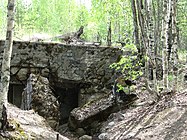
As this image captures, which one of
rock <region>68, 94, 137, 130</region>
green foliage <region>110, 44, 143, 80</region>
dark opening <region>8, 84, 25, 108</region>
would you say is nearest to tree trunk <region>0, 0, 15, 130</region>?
green foliage <region>110, 44, 143, 80</region>

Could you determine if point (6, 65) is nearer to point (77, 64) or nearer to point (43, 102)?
point (43, 102)

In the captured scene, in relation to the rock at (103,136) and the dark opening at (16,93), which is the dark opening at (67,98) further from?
the rock at (103,136)

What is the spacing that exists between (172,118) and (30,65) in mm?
6620

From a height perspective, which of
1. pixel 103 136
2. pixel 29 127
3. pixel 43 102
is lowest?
pixel 103 136

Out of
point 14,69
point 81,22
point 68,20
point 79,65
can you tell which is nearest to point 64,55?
point 79,65

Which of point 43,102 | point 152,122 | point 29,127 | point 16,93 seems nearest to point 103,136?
point 152,122

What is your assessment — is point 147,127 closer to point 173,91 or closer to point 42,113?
point 173,91

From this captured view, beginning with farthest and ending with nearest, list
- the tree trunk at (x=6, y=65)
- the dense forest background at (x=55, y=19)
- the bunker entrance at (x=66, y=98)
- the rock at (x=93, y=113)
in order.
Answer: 1. the dense forest background at (x=55, y=19)
2. the bunker entrance at (x=66, y=98)
3. the rock at (x=93, y=113)
4. the tree trunk at (x=6, y=65)

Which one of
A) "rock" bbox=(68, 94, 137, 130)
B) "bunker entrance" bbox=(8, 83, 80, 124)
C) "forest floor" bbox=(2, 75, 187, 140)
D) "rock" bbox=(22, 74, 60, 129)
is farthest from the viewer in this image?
"bunker entrance" bbox=(8, 83, 80, 124)

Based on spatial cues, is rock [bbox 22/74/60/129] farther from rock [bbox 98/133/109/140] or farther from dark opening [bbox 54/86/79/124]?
dark opening [bbox 54/86/79/124]

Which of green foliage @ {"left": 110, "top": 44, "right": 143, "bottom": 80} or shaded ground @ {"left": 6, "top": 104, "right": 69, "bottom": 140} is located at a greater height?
green foliage @ {"left": 110, "top": 44, "right": 143, "bottom": 80}

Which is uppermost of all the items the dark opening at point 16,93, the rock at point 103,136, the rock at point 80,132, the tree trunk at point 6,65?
the tree trunk at point 6,65

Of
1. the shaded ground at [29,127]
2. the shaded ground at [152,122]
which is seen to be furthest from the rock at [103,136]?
the shaded ground at [29,127]

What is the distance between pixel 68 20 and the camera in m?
38.8
